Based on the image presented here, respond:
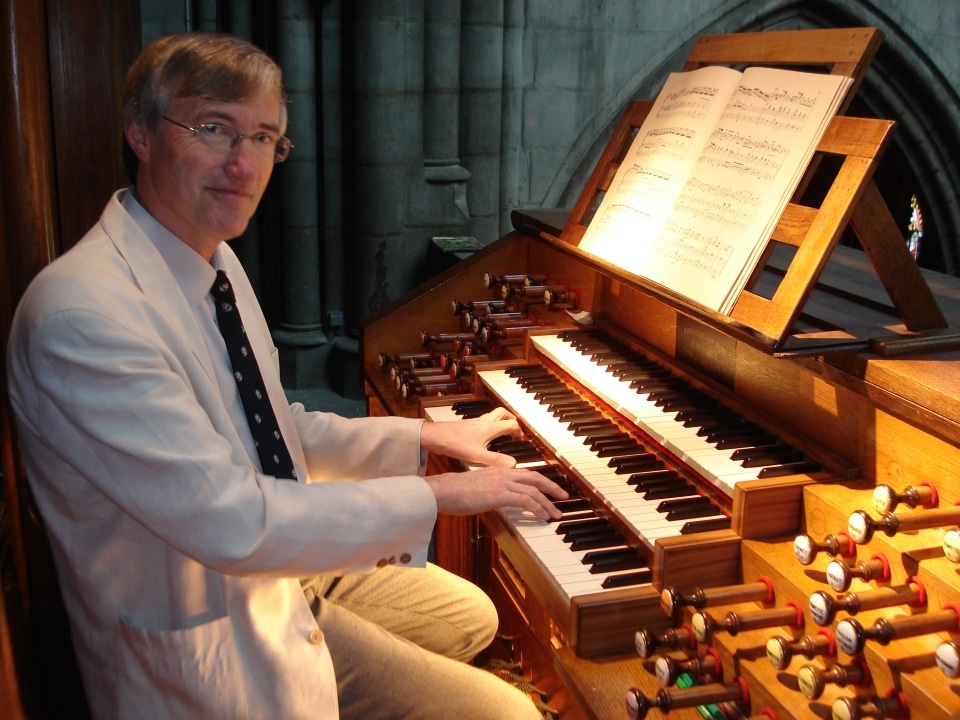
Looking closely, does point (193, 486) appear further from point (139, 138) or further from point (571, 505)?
point (571, 505)

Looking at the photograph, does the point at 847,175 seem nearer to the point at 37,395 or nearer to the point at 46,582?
the point at 37,395

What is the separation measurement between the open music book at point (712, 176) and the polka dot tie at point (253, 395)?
100cm

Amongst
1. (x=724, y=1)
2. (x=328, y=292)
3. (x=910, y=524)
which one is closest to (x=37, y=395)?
(x=910, y=524)

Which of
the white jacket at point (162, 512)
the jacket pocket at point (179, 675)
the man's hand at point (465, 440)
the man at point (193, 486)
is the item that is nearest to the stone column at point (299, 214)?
the man's hand at point (465, 440)

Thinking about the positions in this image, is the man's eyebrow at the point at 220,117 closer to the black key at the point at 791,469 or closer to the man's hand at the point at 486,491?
the man's hand at the point at 486,491

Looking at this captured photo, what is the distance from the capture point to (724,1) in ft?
21.1

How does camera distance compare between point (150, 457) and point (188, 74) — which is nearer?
point (150, 457)

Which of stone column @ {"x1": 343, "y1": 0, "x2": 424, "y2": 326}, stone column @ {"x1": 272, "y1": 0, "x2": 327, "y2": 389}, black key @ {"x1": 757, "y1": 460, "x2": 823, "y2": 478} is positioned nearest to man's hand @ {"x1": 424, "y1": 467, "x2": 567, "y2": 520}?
black key @ {"x1": 757, "y1": 460, "x2": 823, "y2": 478}

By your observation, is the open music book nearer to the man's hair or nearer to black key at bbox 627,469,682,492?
black key at bbox 627,469,682,492

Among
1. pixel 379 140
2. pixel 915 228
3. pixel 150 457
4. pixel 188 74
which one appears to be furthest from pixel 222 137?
pixel 915 228

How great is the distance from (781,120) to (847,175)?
0.31 meters

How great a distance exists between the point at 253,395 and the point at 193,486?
39cm

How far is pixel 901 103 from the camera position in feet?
23.4

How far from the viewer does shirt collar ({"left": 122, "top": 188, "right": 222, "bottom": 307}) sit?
74.9 inches
